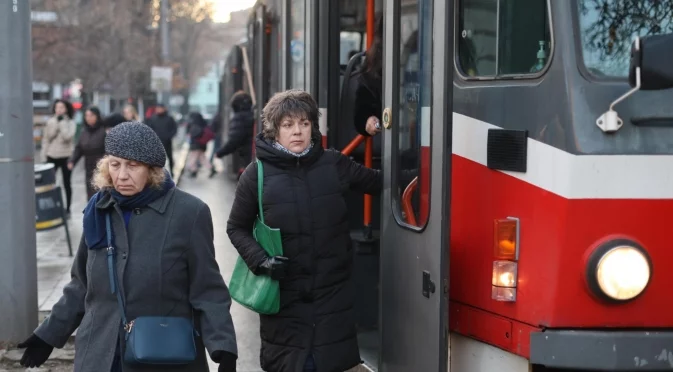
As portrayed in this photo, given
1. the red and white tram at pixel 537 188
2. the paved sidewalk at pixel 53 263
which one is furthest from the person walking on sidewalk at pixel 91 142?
the red and white tram at pixel 537 188

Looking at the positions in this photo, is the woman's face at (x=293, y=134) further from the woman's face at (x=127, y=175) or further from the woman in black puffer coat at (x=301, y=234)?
the woman's face at (x=127, y=175)

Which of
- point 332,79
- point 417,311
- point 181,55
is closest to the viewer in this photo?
point 417,311

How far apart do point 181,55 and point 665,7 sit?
5060 centimetres

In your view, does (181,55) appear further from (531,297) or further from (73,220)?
(531,297)

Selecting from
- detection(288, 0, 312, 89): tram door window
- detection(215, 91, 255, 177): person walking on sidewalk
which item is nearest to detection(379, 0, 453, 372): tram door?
detection(288, 0, 312, 89): tram door window

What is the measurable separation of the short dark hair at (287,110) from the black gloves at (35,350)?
1.37 m

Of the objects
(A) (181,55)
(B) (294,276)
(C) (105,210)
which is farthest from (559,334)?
(A) (181,55)

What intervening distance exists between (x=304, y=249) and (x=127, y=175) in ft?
3.34

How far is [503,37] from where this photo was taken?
4309 millimetres

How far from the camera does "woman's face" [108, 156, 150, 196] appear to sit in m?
4.09

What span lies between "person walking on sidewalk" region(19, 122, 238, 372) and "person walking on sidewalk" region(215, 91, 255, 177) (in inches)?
399

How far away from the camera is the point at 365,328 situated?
21.6 ft

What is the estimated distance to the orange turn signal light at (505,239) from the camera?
4129 mm

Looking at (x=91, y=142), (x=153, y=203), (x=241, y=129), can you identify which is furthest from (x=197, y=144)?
(x=153, y=203)
